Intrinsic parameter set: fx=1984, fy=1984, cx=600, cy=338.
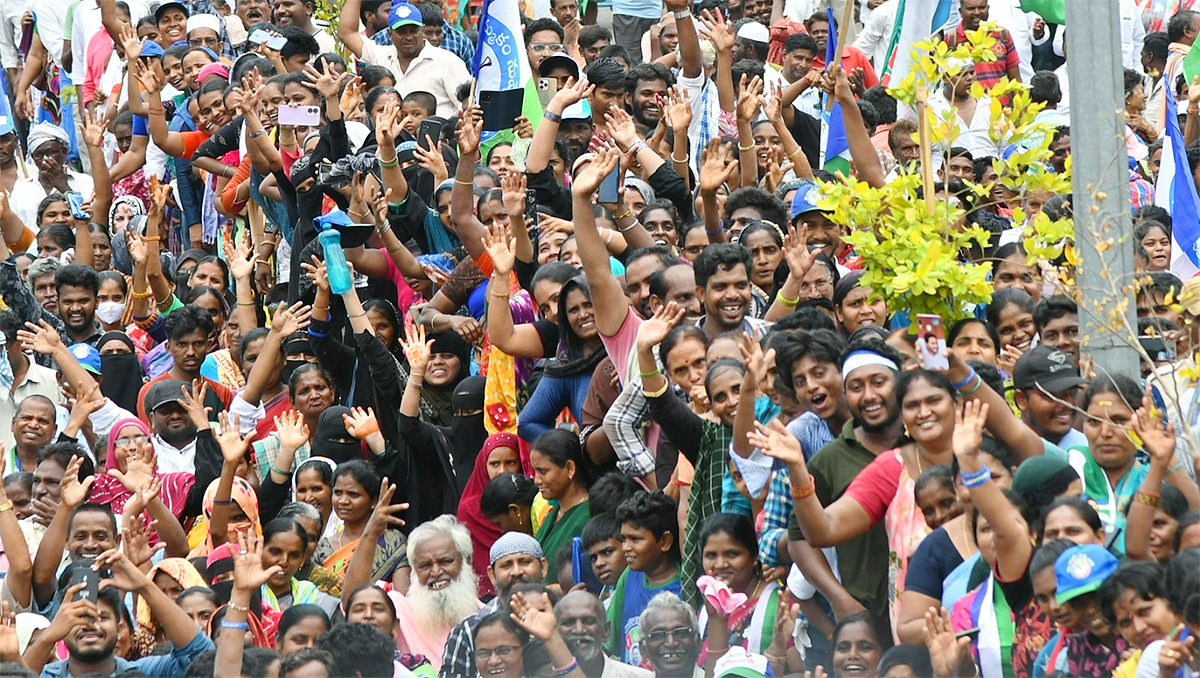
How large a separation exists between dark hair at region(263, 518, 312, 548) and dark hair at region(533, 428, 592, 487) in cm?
117

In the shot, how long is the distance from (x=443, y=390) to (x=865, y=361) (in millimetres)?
3379

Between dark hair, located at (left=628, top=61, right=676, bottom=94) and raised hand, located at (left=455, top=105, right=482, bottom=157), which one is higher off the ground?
raised hand, located at (left=455, top=105, right=482, bottom=157)

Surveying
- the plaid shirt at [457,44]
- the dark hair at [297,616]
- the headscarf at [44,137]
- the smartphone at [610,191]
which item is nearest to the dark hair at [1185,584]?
the dark hair at [297,616]

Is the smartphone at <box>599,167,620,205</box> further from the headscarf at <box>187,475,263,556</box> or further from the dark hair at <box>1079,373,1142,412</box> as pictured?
the dark hair at <box>1079,373,1142,412</box>

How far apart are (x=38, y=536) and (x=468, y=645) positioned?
10.1 feet

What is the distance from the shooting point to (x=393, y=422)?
388 inches

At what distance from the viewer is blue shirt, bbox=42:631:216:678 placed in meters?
8.02

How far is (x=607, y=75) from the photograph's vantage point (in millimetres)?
11828

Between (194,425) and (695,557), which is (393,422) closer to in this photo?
(194,425)

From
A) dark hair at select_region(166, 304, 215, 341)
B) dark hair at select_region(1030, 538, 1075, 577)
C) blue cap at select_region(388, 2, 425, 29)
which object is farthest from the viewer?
blue cap at select_region(388, 2, 425, 29)

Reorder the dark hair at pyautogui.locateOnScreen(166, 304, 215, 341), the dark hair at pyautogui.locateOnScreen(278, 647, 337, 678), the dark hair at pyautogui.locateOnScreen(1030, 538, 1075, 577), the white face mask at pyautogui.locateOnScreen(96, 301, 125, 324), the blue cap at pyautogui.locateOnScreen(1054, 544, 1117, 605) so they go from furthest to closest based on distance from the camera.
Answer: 1. the white face mask at pyautogui.locateOnScreen(96, 301, 125, 324)
2. the dark hair at pyautogui.locateOnScreen(166, 304, 215, 341)
3. the dark hair at pyautogui.locateOnScreen(278, 647, 337, 678)
4. the dark hair at pyautogui.locateOnScreen(1030, 538, 1075, 577)
5. the blue cap at pyautogui.locateOnScreen(1054, 544, 1117, 605)

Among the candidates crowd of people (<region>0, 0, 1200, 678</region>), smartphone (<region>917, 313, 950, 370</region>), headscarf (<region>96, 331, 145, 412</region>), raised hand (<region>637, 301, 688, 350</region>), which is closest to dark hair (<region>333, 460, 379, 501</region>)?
crowd of people (<region>0, 0, 1200, 678</region>)

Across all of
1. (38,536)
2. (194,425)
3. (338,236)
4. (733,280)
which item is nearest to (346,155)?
(338,236)

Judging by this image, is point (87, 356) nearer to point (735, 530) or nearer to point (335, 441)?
point (335, 441)
